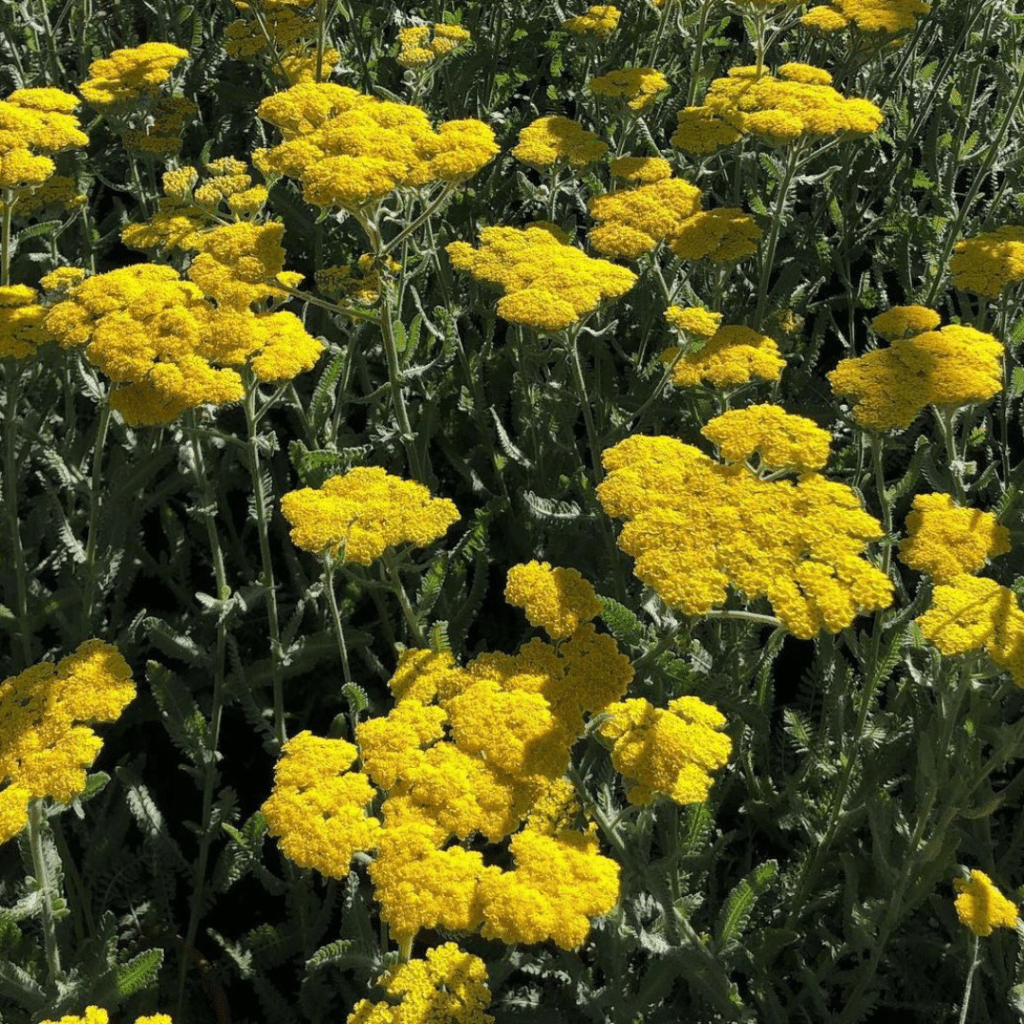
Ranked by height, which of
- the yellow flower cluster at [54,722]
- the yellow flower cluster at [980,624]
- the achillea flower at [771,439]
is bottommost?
the yellow flower cluster at [54,722]

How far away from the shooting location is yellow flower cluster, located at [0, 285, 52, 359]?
107 inches

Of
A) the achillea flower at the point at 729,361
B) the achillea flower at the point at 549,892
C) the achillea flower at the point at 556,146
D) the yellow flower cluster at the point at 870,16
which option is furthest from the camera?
the yellow flower cluster at the point at 870,16

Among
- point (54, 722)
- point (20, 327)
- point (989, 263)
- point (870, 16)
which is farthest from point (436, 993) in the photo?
point (870, 16)

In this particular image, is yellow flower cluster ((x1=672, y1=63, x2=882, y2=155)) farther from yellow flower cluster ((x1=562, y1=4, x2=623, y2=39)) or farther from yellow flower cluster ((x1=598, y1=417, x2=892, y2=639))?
yellow flower cluster ((x1=598, y1=417, x2=892, y2=639))

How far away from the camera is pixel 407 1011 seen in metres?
1.81

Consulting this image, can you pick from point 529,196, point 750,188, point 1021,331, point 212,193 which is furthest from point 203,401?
point 750,188

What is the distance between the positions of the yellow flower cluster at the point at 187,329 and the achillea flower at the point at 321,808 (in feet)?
2.86

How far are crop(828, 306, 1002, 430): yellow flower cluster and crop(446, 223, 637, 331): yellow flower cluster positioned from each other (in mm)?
655

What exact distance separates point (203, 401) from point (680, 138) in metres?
1.90

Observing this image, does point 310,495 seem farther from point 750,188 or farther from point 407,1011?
point 750,188

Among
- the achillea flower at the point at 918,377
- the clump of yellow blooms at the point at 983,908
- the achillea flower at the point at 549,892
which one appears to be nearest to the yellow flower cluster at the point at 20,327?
the achillea flower at the point at 549,892

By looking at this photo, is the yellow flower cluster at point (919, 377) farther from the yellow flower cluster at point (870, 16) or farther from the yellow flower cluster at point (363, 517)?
the yellow flower cluster at point (870, 16)

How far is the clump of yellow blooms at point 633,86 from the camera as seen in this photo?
142 inches

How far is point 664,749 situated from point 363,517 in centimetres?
86
